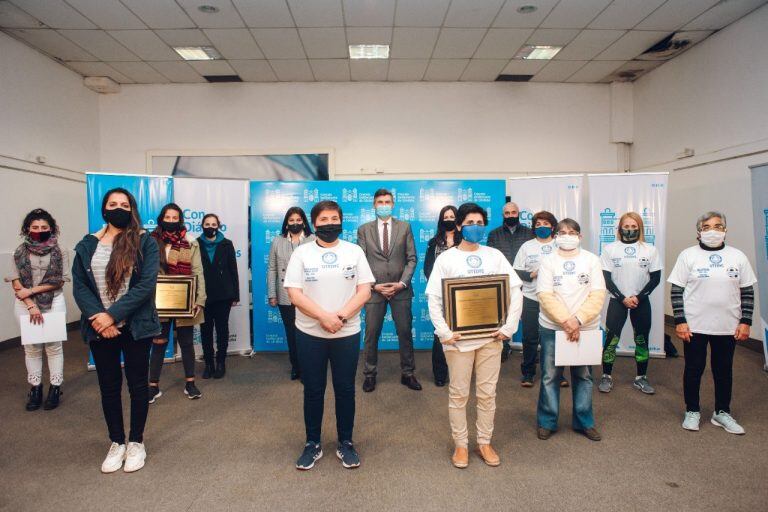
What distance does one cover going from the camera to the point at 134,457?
2539 millimetres

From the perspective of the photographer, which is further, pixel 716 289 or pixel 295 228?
pixel 295 228

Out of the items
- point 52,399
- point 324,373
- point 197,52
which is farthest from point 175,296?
point 197,52

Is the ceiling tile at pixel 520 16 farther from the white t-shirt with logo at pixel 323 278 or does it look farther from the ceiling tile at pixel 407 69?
the white t-shirt with logo at pixel 323 278

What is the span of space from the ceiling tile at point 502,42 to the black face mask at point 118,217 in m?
4.95

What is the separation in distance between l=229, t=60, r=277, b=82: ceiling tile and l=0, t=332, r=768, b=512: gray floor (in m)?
4.85

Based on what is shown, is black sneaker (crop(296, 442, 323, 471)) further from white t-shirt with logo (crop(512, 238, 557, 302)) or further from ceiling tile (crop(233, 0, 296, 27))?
ceiling tile (crop(233, 0, 296, 27))

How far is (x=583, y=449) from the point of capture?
273 centimetres

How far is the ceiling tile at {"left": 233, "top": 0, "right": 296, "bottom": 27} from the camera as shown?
4801 millimetres

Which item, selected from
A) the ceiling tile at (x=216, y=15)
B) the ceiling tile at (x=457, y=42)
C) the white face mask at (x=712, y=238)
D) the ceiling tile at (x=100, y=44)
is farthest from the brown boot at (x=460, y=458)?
the ceiling tile at (x=100, y=44)

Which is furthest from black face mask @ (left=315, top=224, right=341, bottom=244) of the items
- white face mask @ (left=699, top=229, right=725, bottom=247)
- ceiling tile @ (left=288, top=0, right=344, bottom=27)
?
ceiling tile @ (left=288, top=0, right=344, bottom=27)

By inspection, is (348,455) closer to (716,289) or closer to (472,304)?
(472,304)

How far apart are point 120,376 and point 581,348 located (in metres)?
2.81

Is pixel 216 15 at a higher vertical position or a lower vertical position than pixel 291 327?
higher

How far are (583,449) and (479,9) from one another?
15.5 ft
